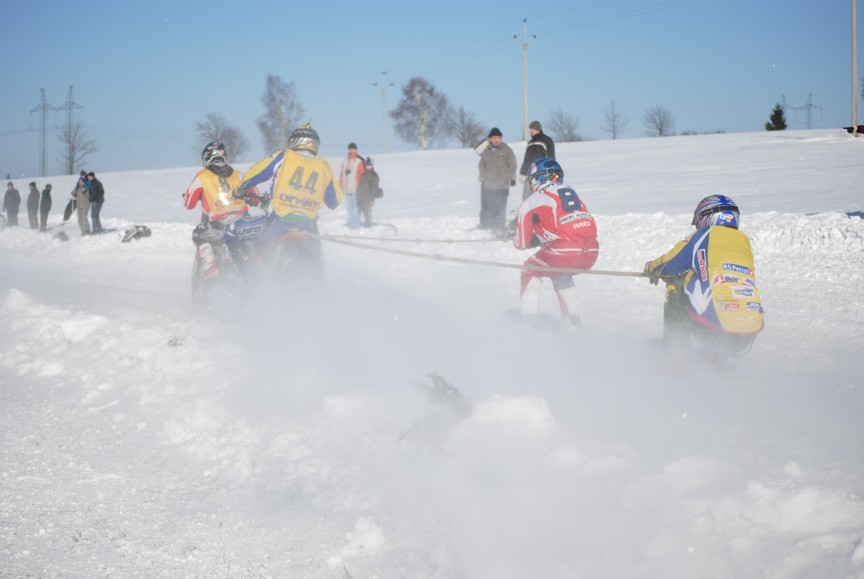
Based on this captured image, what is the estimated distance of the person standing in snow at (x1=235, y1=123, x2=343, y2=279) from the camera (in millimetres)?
7414

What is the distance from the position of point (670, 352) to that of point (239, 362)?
345 centimetres

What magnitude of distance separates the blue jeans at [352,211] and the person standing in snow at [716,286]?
13.9 m

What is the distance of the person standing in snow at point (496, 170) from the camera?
48.3 feet

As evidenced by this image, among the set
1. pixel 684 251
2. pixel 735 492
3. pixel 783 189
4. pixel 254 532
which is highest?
pixel 783 189

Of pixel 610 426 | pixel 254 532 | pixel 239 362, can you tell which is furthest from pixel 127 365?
pixel 610 426

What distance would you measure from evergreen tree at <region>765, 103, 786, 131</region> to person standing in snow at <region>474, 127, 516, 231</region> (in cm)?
5411

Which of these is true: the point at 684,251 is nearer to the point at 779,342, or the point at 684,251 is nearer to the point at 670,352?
the point at 670,352

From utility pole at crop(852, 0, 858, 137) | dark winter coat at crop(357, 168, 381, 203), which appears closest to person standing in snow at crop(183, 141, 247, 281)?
dark winter coat at crop(357, 168, 381, 203)

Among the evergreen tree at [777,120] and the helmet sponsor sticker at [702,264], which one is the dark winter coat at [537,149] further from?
the evergreen tree at [777,120]

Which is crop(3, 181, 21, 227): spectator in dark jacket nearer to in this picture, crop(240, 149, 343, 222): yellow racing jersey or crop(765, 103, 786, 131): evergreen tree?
crop(240, 149, 343, 222): yellow racing jersey

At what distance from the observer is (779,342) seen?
696 centimetres

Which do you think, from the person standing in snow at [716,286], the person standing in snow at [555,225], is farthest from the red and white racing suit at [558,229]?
the person standing in snow at [716,286]

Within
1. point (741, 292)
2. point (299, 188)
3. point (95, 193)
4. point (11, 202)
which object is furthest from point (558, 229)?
point (11, 202)

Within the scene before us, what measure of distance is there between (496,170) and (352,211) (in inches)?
Result: 207
